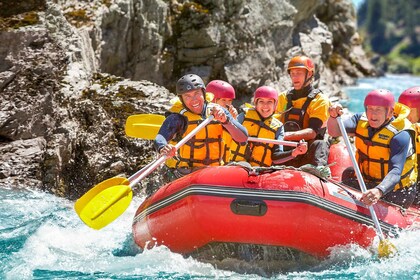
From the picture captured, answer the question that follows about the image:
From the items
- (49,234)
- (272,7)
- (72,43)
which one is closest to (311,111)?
(49,234)

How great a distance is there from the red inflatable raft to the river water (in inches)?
5.9

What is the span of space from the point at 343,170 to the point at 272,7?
26.2ft

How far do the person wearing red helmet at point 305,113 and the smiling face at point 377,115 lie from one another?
111cm

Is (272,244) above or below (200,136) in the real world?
below

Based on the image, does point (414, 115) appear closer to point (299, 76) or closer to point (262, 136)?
point (299, 76)

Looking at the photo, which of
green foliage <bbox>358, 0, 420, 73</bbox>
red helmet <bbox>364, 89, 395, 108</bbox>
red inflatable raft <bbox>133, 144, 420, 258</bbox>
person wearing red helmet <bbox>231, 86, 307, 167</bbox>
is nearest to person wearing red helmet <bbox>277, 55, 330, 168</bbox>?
person wearing red helmet <bbox>231, 86, 307, 167</bbox>

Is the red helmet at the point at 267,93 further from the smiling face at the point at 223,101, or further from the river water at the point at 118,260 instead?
the river water at the point at 118,260

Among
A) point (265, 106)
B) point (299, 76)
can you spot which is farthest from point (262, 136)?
point (299, 76)

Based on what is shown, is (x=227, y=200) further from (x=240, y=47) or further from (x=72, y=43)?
(x=240, y=47)

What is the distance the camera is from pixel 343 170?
7285 mm

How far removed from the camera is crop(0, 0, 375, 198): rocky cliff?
8.59 m

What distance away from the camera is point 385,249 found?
539 cm

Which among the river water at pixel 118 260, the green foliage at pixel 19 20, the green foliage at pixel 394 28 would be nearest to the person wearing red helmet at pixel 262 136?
the river water at pixel 118 260

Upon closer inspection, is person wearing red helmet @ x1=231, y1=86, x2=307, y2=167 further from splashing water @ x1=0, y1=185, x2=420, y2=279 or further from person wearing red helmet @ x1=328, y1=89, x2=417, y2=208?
splashing water @ x1=0, y1=185, x2=420, y2=279
